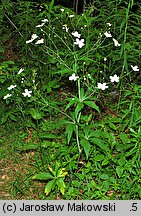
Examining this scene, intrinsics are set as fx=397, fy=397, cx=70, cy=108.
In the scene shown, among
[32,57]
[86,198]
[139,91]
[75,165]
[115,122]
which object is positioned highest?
[32,57]

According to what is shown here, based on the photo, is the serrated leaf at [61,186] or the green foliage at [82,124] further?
the green foliage at [82,124]

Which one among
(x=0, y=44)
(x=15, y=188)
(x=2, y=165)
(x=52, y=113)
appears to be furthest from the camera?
(x=0, y=44)

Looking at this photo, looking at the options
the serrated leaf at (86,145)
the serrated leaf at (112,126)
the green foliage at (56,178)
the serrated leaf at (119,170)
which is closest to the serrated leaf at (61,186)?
the green foliage at (56,178)

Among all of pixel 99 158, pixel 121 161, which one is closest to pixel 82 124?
pixel 99 158

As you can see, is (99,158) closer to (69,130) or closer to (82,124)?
(82,124)

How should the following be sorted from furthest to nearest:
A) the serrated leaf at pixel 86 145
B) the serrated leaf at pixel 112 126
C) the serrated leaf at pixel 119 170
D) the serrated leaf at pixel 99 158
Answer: the serrated leaf at pixel 112 126, the serrated leaf at pixel 99 158, the serrated leaf at pixel 119 170, the serrated leaf at pixel 86 145

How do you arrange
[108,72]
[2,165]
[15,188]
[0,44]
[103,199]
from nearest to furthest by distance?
[103,199] → [15,188] → [2,165] → [108,72] → [0,44]

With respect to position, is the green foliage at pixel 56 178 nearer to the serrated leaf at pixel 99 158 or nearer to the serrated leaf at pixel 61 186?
the serrated leaf at pixel 61 186

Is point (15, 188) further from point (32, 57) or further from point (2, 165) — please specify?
point (32, 57)

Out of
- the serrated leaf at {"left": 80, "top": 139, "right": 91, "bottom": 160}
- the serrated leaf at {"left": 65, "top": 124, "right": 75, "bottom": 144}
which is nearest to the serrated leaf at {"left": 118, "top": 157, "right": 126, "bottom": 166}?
the serrated leaf at {"left": 80, "top": 139, "right": 91, "bottom": 160}

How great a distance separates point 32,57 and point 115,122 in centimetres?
158

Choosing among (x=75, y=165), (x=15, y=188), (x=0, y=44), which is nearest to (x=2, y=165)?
(x=15, y=188)

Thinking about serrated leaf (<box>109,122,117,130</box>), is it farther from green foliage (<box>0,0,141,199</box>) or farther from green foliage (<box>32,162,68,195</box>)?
green foliage (<box>32,162,68,195</box>)

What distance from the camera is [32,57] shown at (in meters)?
4.88
